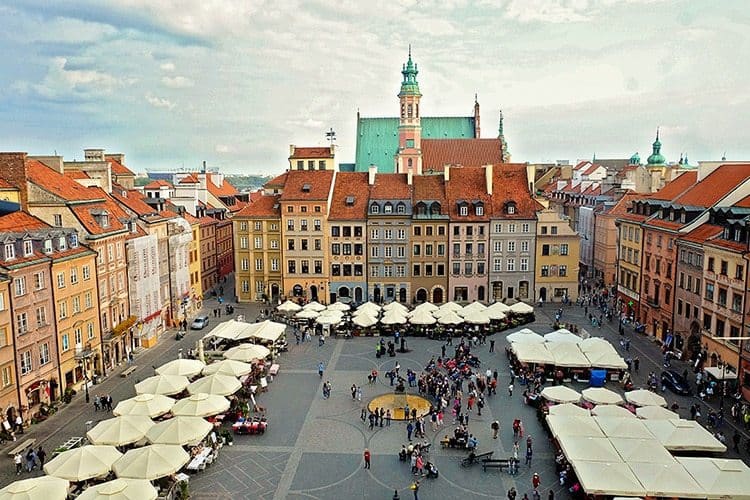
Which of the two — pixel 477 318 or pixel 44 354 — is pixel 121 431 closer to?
pixel 44 354

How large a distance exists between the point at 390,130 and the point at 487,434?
100 metres

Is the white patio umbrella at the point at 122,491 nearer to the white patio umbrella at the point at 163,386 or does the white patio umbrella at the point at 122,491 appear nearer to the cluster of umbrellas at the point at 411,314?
the white patio umbrella at the point at 163,386

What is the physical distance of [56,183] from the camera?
171 feet

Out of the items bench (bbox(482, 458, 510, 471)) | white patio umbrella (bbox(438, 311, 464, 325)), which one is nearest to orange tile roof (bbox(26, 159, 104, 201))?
white patio umbrella (bbox(438, 311, 464, 325))

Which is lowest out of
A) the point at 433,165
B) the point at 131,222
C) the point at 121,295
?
the point at 121,295

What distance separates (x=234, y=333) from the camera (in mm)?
55750

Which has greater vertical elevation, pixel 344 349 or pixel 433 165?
pixel 433 165

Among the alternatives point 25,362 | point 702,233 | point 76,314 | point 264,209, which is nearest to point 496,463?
point 702,233

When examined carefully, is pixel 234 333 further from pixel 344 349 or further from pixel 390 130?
pixel 390 130

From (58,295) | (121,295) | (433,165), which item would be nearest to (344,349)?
(121,295)

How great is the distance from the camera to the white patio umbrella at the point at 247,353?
48969 mm

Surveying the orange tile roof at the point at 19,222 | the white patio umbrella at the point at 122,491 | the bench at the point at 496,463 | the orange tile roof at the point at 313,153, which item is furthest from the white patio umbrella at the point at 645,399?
the orange tile roof at the point at 313,153

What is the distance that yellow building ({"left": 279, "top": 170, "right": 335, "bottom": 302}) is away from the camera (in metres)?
75.6

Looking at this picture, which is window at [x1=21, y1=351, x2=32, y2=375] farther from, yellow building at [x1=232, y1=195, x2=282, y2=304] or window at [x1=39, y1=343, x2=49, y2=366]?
yellow building at [x1=232, y1=195, x2=282, y2=304]
